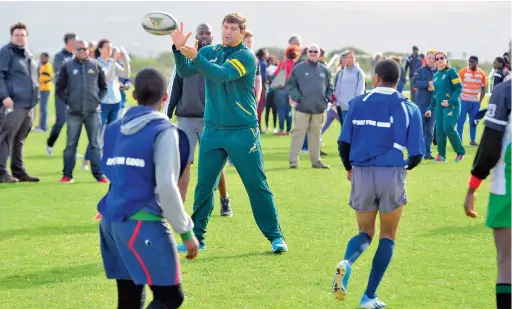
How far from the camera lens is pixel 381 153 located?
21.7 ft

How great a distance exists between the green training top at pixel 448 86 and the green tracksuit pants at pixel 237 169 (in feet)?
28.7

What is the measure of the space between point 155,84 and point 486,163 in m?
2.04

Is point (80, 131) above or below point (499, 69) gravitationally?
below

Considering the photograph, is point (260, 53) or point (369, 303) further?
point (260, 53)

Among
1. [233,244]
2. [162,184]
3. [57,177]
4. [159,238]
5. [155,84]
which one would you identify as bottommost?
[57,177]

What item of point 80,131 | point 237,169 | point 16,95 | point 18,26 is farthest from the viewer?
point 80,131

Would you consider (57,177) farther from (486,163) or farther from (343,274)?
(486,163)

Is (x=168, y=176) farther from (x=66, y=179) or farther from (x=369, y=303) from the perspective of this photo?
(x=66, y=179)

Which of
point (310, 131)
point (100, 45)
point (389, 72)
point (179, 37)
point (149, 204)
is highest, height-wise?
point (179, 37)

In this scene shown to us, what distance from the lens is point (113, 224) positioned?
516 cm

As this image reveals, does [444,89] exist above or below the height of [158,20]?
below

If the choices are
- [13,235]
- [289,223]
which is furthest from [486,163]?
[13,235]

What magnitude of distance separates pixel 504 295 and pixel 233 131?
369 centimetres

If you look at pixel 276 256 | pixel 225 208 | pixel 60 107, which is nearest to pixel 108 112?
pixel 60 107
